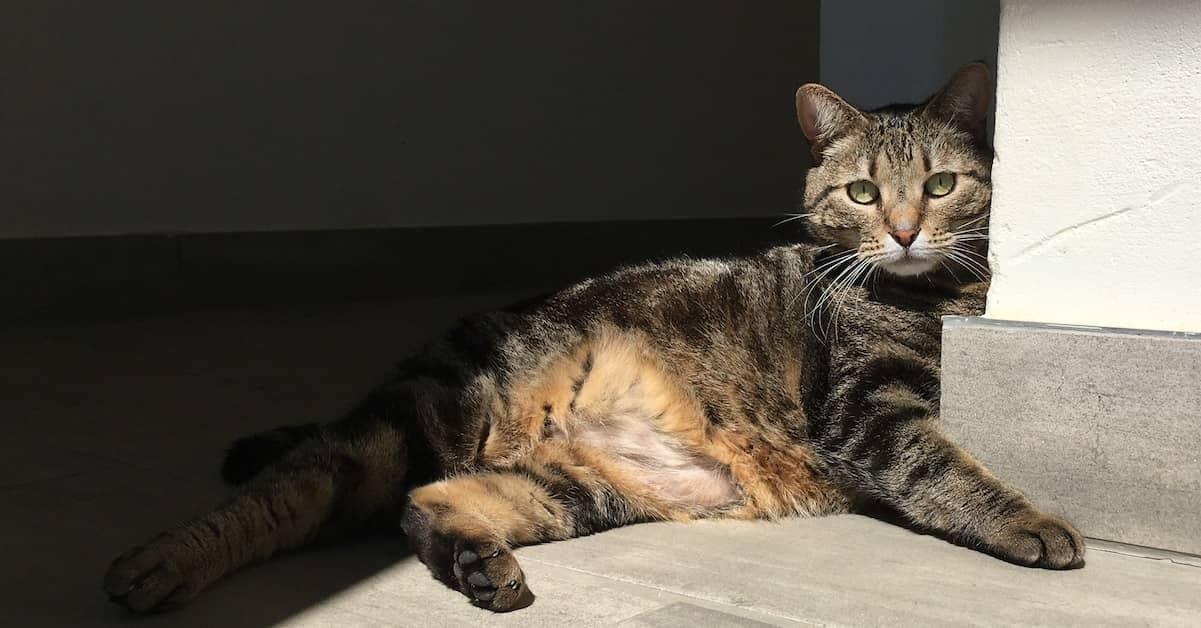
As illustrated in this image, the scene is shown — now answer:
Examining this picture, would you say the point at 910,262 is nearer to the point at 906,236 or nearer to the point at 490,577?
the point at 906,236

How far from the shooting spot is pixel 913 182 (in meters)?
2.70

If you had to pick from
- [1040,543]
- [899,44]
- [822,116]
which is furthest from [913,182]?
[899,44]

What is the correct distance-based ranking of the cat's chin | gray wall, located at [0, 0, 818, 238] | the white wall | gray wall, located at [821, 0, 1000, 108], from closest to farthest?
1. the white wall
2. the cat's chin
3. gray wall, located at [821, 0, 1000, 108]
4. gray wall, located at [0, 0, 818, 238]

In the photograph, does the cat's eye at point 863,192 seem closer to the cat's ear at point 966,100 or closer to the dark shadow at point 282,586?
the cat's ear at point 966,100

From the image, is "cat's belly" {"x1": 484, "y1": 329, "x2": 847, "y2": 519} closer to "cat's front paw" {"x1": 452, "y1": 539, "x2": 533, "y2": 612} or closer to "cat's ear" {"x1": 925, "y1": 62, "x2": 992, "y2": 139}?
"cat's front paw" {"x1": 452, "y1": 539, "x2": 533, "y2": 612}

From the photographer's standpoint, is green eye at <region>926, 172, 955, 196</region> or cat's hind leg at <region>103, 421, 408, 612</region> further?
green eye at <region>926, 172, 955, 196</region>

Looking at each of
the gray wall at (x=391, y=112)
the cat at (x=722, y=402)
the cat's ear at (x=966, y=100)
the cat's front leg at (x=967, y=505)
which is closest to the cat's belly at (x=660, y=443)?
the cat at (x=722, y=402)

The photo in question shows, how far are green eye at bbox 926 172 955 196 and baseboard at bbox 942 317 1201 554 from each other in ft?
1.21

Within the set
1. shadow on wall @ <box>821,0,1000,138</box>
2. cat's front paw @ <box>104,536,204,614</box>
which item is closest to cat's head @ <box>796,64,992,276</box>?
shadow on wall @ <box>821,0,1000,138</box>

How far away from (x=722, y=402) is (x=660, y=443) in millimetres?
186

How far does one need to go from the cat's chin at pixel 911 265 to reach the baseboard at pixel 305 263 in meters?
3.86

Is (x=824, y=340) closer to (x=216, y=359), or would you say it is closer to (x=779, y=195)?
(x=216, y=359)

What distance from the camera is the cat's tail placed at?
2.53 m

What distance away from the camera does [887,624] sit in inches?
75.9
